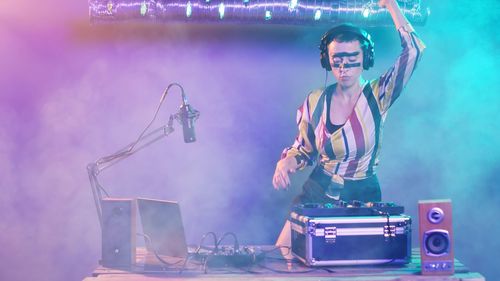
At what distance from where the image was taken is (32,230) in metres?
4.82

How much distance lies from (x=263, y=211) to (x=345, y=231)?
1761 millimetres

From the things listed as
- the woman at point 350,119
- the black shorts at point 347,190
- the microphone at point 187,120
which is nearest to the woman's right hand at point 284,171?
the woman at point 350,119

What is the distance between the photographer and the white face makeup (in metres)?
4.06

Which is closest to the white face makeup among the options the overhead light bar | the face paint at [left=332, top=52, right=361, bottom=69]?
the face paint at [left=332, top=52, right=361, bottom=69]

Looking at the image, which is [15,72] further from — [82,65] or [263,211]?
[263,211]

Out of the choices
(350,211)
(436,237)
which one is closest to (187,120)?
(350,211)

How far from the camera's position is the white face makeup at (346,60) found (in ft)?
13.3

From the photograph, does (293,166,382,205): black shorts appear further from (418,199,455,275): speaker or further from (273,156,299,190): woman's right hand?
(418,199,455,275): speaker

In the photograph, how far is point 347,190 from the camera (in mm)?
4113

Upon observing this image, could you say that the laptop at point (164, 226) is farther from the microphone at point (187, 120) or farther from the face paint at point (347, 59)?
the face paint at point (347, 59)

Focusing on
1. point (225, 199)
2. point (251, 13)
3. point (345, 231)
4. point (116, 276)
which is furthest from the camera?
point (225, 199)

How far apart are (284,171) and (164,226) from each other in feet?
2.90

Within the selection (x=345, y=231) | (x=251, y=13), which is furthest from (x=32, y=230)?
(x=345, y=231)

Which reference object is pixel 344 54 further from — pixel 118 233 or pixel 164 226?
pixel 118 233
